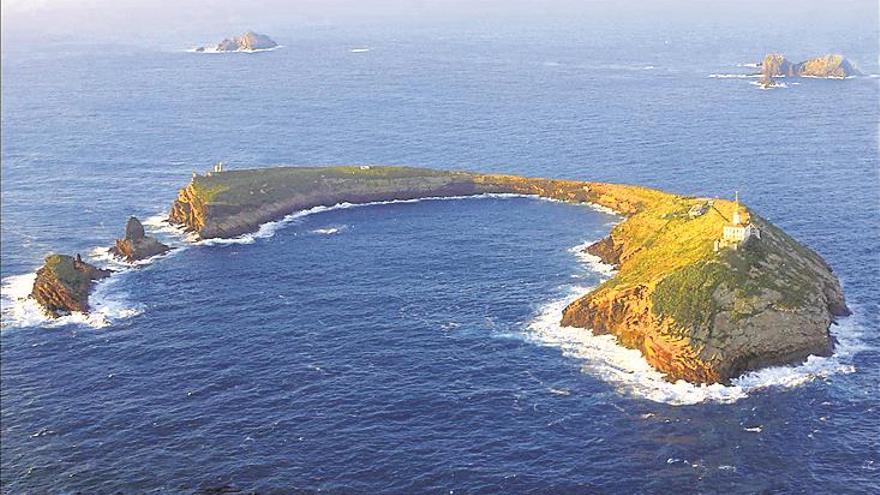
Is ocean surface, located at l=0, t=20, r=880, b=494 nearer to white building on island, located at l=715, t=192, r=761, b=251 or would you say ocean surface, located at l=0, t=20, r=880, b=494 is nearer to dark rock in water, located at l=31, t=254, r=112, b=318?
dark rock in water, located at l=31, t=254, r=112, b=318

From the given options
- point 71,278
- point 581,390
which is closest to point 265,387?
point 581,390

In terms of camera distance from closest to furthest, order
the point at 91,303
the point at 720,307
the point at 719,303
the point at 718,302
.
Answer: the point at 720,307
the point at 719,303
the point at 718,302
the point at 91,303

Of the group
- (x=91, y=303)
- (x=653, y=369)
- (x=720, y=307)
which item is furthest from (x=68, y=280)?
(x=720, y=307)

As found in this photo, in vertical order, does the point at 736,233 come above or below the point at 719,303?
above

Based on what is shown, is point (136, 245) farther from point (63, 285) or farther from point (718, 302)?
point (718, 302)

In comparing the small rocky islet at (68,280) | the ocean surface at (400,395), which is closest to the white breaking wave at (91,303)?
the ocean surface at (400,395)

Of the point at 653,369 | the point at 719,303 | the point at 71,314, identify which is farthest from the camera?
the point at 71,314

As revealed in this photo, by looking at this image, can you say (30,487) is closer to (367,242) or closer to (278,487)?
(278,487)
